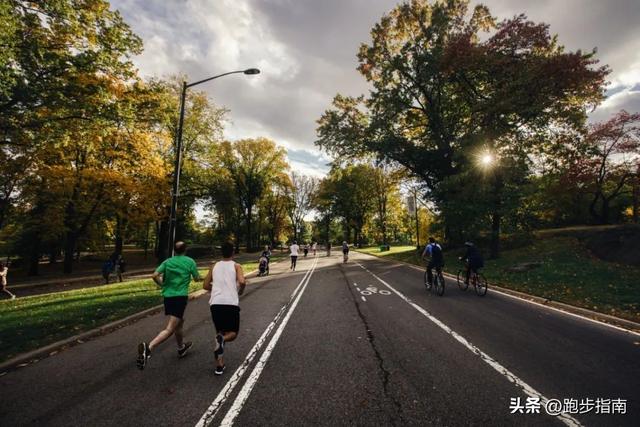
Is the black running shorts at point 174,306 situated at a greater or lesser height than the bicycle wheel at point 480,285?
greater

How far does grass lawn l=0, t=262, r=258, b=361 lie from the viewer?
5648 mm

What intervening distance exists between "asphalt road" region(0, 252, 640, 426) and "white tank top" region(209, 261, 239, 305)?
1.12m

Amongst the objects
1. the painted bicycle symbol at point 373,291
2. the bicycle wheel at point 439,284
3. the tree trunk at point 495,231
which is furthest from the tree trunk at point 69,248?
the tree trunk at point 495,231

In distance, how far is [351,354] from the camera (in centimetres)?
479

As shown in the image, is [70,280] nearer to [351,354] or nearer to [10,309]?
[10,309]

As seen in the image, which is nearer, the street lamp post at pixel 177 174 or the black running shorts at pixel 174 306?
the black running shorts at pixel 174 306

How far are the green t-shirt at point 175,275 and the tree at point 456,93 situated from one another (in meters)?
17.4

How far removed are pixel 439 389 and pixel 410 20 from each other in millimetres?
25218

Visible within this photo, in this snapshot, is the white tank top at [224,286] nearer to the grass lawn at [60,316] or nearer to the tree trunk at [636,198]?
the grass lawn at [60,316]

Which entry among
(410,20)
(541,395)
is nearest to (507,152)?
(410,20)

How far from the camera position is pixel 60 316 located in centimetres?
740

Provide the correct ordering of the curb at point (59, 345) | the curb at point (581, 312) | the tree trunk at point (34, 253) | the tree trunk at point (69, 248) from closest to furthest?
the curb at point (59, 345) < the curb at point (581, 312) < the tree trunk at point (69, 248) < the tree trunk at point (34, 253)

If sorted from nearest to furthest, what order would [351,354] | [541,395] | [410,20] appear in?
[541,395] → [351,354] → [410,20]

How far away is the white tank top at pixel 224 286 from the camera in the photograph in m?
4.32
